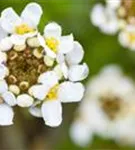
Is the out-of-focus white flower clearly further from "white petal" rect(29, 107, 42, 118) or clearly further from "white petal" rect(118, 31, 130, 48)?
"white petal" rect(29, 107, 42, 118)

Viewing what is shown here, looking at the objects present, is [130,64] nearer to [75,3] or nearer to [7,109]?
[75,3]

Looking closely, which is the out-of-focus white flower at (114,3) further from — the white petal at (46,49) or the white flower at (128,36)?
the white petal at (46,49)

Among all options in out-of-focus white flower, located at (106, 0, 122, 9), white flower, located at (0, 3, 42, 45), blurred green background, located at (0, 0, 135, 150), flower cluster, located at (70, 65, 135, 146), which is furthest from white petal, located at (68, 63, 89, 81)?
flower cluster, located at (70, 65, 135, 146)

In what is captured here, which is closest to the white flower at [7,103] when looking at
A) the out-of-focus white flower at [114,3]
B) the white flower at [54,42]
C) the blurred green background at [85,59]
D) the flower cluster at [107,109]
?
the white flower at [54,42]

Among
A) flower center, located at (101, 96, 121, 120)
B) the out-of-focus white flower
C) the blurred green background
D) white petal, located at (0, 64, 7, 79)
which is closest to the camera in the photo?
white petal, located at (0, 64, 7, 79)

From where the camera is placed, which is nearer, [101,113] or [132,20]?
[132,20]

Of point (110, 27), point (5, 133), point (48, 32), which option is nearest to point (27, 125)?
point (5, 133)

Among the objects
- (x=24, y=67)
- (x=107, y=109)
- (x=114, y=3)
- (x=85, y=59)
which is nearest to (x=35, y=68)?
(x=24, y=67)
